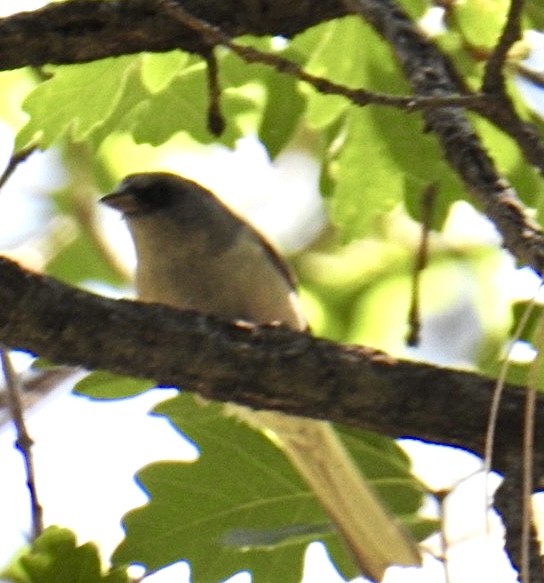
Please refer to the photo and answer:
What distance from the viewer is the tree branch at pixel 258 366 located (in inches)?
108

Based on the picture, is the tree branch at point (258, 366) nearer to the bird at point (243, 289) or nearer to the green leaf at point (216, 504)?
the green leaf at point (216, 504)

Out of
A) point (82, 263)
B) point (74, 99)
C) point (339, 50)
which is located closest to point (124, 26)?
point (74, 99)

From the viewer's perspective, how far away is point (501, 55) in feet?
8.48

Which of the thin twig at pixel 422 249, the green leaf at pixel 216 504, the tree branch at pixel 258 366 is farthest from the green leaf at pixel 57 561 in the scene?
the thin twig at pixel 422 249

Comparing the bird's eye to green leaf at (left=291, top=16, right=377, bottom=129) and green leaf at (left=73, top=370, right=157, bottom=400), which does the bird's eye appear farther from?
green leaf at (left=73, top=370, right=157, bottom=400)

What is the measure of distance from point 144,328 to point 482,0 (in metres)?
1.37

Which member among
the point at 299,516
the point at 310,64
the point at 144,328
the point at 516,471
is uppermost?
the point at 310,64

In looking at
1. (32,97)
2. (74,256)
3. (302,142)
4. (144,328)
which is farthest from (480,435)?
(302,142)

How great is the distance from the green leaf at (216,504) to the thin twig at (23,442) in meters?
0.36

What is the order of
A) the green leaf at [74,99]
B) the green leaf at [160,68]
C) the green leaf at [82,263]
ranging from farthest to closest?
the green leaf at [82,263] < the green leaf at [160,68] < the green leaf at [74,99]

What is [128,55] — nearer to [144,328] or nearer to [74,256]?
[144,328]

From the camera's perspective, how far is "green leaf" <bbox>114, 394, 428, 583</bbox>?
3.38 metres

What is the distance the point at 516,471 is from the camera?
263 centimetres

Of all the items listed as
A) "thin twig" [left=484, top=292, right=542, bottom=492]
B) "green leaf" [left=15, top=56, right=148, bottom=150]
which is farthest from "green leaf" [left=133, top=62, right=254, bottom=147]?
"thin twig" [left=484, top=292, right=542, bottom=492]
